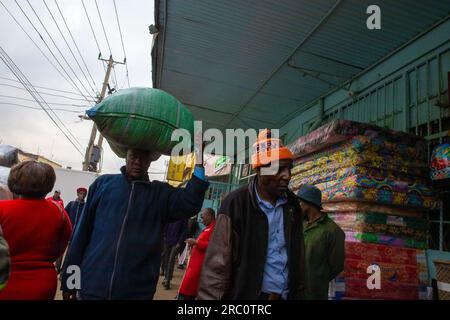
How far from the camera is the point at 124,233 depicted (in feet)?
6.80

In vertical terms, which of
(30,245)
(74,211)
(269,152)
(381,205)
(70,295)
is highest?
(269,152)

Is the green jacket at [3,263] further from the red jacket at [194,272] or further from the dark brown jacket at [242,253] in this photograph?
the red jacket at [194,272]

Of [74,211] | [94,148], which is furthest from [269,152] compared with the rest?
[94,148]

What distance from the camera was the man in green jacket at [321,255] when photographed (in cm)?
304

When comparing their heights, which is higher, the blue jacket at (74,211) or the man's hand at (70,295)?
the blue jacket at (74,211)

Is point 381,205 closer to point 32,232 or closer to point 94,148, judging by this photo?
point 32,232

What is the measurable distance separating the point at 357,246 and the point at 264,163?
1.98 m

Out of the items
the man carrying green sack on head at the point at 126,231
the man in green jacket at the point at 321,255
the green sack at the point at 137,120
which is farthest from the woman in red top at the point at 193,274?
the green sack at the point at 137,120

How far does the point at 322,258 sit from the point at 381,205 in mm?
1174

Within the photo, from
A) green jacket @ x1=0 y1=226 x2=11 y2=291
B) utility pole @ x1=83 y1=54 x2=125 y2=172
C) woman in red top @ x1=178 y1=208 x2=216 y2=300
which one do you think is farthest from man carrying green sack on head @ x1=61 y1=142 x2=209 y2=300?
utility pole @ x1=83 y1=54 x2=125 y2=172

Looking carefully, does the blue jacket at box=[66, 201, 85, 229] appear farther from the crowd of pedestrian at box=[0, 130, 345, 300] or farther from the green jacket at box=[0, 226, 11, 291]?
the green jacket at box=[0, 226, 11, 291]

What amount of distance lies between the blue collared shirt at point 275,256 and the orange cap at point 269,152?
24 centimetres

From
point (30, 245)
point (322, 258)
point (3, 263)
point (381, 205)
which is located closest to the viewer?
point (3, 263)

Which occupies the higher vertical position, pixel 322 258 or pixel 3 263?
pixel 3 263
